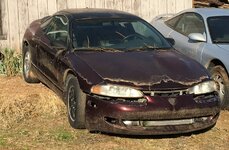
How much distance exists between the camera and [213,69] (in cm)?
769

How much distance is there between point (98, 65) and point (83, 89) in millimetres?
433

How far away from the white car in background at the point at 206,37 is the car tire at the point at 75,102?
2507 millimetres

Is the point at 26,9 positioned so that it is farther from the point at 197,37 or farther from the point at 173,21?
the point at 197,37

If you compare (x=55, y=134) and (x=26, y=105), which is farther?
(x=26, y=105)

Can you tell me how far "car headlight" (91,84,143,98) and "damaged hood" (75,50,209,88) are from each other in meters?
0.10

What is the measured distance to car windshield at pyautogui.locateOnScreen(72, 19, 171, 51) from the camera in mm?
6848

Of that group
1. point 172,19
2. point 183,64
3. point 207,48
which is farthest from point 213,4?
point 183,64

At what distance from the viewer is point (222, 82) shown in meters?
7.54

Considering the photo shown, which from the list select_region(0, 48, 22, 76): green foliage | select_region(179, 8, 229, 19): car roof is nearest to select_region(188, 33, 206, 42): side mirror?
select_region(179, 8, 229, 19): car roof

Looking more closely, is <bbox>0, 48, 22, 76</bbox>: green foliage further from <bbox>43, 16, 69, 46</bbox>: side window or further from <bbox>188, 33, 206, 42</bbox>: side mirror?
<bbox>188, 33, 206, 42</bbox>: side mirror

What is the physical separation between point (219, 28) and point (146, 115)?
343 centimetres

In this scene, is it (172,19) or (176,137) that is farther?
(172,19)

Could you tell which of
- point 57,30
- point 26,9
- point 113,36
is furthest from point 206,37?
point 26,9

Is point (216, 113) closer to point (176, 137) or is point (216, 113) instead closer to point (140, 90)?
point (176, 137)
